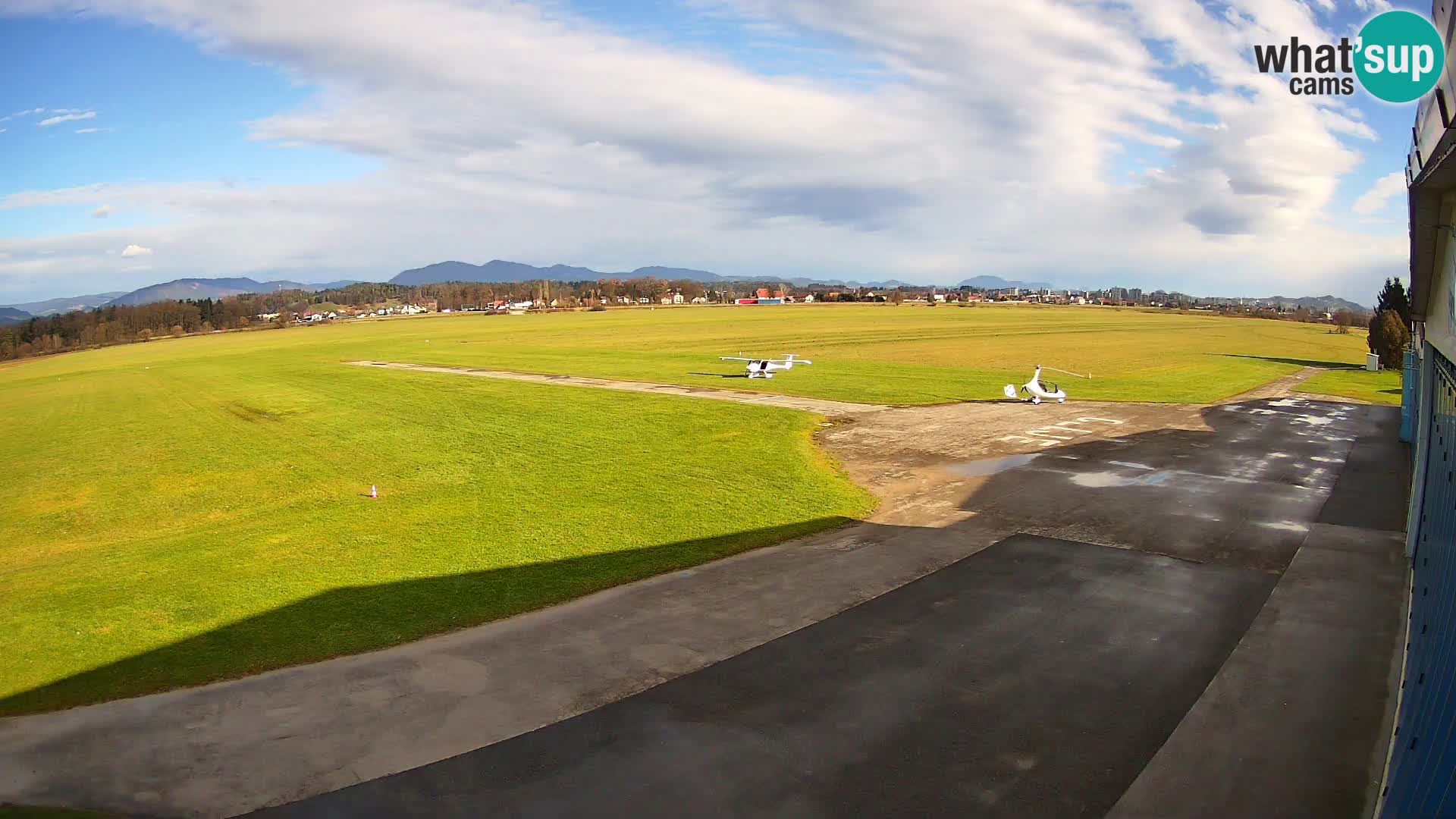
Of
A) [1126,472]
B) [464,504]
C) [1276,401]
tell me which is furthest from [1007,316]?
[464,504]

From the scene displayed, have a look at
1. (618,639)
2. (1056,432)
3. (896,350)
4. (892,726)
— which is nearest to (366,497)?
(618,639)

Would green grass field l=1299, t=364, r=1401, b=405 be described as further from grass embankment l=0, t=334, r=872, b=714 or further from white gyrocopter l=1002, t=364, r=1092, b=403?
grass embankment l=0, t=334, r=872, b=714

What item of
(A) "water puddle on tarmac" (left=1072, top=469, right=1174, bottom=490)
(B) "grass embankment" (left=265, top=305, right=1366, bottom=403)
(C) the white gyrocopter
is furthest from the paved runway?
(B) "grass embankment" (left=265, top=305, right=1366, bottom=403)

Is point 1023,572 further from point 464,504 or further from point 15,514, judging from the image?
point 15,514

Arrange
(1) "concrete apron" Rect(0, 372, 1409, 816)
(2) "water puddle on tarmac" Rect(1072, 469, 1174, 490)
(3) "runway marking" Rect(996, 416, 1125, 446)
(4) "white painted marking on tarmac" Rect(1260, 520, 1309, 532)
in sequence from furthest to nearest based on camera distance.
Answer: (3) "runway marking" Rect(996, 416, 1125, 446) < (2) "water puddle on tarmac" Rect(1072, 469, 1174, 490) < (4) "white painted marking on tarmac" Rect(1260, 520, 1309, 532) < (1) "concrete apron" Rect(0, 372, 1409, 816)

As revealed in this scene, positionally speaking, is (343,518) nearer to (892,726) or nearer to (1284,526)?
(892,726)

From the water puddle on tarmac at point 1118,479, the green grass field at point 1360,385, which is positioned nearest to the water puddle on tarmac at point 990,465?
the water puddle on tarmac at point 1118,479

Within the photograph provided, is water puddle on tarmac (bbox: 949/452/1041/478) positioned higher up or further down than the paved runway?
higher up
